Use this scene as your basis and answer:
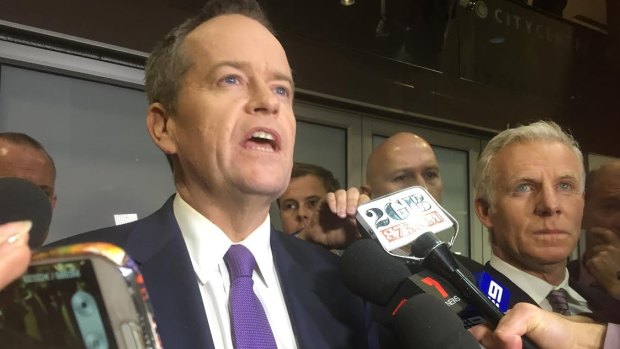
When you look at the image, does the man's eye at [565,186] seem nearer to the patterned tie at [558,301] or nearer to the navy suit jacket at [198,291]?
the patterned tie at [558,301]

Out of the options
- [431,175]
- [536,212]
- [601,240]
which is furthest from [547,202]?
[431,175]

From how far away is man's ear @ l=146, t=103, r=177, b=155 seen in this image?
1.18 metres

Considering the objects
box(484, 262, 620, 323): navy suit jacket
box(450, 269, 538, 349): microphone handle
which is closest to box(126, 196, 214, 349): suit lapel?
box(450, 269, 538, 349): microphone handle

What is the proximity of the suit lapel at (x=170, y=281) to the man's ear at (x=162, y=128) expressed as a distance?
15 centimetres

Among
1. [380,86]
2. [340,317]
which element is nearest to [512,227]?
[340,317]

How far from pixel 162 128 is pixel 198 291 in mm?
365

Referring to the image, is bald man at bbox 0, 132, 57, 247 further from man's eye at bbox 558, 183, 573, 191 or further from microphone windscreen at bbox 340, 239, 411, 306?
man's eye at bbox 558, 183, 573, 191

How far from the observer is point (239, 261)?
41.5 inches

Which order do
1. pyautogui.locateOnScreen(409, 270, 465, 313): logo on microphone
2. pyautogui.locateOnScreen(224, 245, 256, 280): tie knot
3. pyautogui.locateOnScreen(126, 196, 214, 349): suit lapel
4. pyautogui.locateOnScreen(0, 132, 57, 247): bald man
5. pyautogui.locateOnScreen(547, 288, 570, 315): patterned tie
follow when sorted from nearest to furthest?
pyautogui.locateOnScreen(409, 270, 465, 313): logo on microphone
pyautogui.locateOnScreen(126, 196, 214, 349): suit lapel
pyautogui.locateOnScreen(224, 245, 256, 280): tie knot
pyautogui.locateOnScreen(547, 288, 570, 315): patterned tie
pyautogui.locateOnScreen(0, 132, 57, 247): bald man

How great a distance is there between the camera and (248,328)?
3.16 ft

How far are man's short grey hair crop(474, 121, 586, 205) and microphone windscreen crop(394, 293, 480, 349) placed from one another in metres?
0.84

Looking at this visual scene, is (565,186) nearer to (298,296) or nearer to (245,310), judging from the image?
(298,296)

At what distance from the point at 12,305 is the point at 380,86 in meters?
2.97

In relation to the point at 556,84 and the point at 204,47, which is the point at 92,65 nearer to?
the point at 204,47
